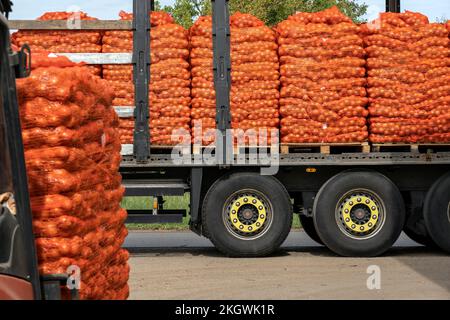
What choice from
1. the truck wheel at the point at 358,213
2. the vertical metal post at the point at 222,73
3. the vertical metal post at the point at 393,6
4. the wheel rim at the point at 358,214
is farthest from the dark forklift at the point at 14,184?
the vertical metal post at the point at 393,6

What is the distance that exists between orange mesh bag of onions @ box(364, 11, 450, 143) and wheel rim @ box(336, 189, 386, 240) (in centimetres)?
83

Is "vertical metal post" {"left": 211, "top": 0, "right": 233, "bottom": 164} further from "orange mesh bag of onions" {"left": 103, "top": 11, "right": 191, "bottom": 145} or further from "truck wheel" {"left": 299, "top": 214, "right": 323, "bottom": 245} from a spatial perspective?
"truck wheel" {"left": 299, "top": 214, "right": 323, "bottom": 245}

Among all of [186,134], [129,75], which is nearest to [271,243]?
[186,134]

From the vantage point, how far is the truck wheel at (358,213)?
14.4 meters

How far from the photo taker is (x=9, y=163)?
15.3 feet

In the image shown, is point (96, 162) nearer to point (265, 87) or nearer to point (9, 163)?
point (9, 163)

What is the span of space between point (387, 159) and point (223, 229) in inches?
101

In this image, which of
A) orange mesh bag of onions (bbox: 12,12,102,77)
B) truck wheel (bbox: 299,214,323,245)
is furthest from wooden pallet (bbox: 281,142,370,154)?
orange mesh bag of onions (bbox: 12,12,102,77)

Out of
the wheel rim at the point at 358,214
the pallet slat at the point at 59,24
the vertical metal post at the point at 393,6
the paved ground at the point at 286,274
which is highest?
the vertical metal post at the point at 393,6

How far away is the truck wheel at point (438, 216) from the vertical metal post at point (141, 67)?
416 centimetres

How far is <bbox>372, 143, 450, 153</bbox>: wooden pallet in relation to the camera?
14617 millimetres

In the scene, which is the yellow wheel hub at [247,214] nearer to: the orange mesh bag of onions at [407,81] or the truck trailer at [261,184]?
the truck trailer at [261,184]

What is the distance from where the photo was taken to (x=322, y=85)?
14336mm
